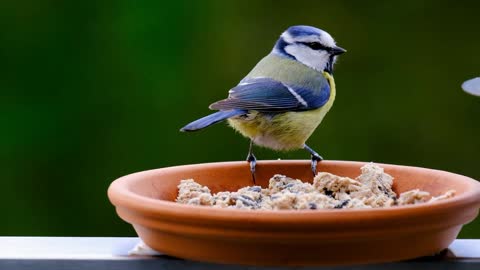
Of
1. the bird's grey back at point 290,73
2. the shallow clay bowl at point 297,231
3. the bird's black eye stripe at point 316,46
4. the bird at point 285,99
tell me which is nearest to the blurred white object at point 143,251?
the shallow clay bowl at point 297,231

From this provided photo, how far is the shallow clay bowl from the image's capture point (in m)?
1.33

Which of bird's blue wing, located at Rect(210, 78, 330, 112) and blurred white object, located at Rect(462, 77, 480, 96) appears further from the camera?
bird's blue wing, located at Rect(210, 78, 330, 112)

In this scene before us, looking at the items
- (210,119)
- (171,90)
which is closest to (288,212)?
(210,119)

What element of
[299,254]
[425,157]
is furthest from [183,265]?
[425,157]

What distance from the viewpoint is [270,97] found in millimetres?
2404

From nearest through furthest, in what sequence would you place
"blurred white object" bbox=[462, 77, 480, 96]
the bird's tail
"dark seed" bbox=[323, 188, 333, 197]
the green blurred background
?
"blurred white object" bbox=[462, 77, 480, 96] → "dark seed" bbox=[323, 188, 333, 197] → the bird's tail → the green blurred background

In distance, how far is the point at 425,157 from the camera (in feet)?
10.6

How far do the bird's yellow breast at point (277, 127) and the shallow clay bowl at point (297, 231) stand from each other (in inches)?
34.3

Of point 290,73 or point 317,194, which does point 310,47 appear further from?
point 317,194

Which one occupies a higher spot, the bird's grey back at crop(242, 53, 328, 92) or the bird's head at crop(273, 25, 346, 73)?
the bird's head at crop(273, 25, 346, 73)

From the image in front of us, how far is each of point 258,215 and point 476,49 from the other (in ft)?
7.19

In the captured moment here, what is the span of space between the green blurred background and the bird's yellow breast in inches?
27.9

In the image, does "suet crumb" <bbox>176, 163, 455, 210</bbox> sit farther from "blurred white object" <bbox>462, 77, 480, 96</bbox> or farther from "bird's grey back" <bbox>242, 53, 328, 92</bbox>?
"bird's grey back" <bbox>242, 53, 328, 92</bbox>

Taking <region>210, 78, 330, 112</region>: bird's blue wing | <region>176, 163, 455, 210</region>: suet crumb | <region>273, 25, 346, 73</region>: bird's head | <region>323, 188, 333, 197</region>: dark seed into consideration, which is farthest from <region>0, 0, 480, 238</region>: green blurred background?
<region>323, 188, 333, 197</region>: dark seed
